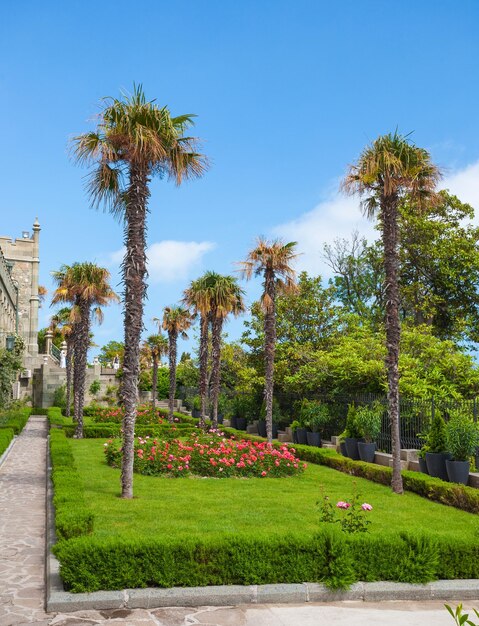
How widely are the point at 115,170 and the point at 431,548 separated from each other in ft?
34.6

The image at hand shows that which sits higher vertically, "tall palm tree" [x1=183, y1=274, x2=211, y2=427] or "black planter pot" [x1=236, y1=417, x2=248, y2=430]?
"tall palm tree" [x1=183, y1=274, x2=211, y2=427]

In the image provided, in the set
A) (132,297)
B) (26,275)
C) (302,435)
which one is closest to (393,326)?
(132,297)

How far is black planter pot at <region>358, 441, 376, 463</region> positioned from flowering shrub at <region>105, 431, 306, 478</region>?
108 inches

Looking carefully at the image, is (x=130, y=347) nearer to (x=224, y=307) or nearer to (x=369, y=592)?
(x=369, y=592)

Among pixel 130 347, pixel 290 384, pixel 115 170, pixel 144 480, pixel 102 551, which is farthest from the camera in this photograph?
pixel 290 384

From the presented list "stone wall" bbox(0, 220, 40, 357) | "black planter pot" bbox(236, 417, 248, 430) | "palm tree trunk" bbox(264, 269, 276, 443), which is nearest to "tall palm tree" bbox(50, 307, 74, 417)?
"stone wall" bbox(0, 220, 40, 357)

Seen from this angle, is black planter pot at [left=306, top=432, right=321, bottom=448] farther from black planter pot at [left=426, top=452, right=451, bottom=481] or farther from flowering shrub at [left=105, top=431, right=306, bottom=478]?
black planter pot at [left=426, top=452, right=451, bottom=481]

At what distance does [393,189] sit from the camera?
51.1 feet

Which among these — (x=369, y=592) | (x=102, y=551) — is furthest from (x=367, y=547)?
(x=102, y=551)

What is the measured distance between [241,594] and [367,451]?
13.5m

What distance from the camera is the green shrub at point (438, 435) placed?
1644 cm

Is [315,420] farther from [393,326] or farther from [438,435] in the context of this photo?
[393,326]

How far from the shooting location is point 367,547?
26.6 ft

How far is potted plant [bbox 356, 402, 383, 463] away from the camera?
67.2 feet
